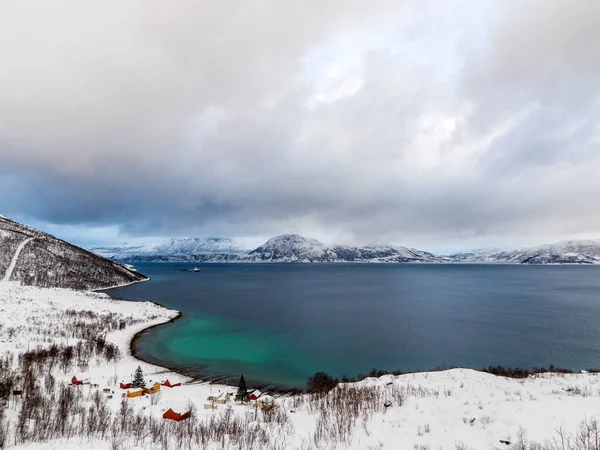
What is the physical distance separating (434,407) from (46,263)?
14630cm

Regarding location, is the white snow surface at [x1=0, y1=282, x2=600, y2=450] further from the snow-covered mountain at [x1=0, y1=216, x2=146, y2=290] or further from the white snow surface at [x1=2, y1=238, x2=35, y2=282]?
the snow-covered mountain at [x1=0, y1=216, x2=146, y2=290]

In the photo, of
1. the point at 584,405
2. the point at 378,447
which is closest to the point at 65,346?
the point at 378,447

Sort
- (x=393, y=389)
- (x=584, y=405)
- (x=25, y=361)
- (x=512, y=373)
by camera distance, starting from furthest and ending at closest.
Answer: (x=512, y=373) → (x=25, y=361) → (x=393, y=389) → (x=584, y=405)

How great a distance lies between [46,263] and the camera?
11950 cm

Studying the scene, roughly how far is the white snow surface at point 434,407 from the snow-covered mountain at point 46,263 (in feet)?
290

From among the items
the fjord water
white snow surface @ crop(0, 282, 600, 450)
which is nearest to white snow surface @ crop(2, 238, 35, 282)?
the fjord water

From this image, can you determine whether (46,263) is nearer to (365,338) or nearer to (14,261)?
(14,261)

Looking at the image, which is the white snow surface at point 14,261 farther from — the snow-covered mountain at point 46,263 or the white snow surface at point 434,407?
the white snow surface at point 434,407

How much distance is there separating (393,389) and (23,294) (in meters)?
78.9

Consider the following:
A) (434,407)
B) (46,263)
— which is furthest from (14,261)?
(434,407)

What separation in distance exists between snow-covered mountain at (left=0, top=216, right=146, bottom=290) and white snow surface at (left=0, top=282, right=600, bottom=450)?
88297 mm

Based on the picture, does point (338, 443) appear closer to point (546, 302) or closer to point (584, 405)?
point (584, 405)

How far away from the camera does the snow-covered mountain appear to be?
109m

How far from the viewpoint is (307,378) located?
36000 millimetres
